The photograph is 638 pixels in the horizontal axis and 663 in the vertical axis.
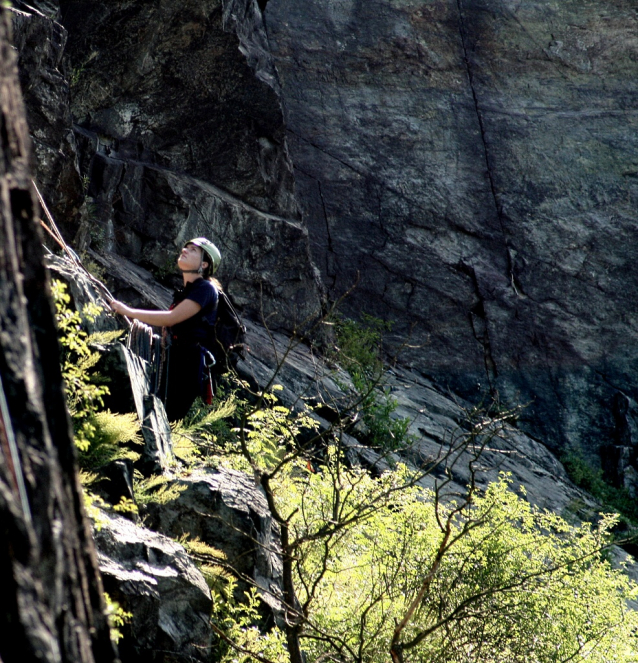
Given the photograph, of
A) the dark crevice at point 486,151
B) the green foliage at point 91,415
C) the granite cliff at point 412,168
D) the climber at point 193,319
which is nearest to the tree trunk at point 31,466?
the green foliage at point 91,415

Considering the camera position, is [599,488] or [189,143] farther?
[599,488]

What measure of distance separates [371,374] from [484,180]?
7.41 meters

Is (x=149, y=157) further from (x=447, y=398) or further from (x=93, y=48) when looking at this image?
(x=447, y=398)

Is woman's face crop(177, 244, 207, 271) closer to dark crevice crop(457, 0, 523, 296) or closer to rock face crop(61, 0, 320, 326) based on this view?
rock face crop(61, 0, 320, 326)

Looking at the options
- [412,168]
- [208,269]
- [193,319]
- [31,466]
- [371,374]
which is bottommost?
[371,374]

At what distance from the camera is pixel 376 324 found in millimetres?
16953

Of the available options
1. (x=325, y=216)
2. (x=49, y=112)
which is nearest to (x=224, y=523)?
(x=49, y=112)

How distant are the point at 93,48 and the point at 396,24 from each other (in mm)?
8261

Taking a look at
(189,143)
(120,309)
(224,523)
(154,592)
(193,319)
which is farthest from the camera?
(189,143)

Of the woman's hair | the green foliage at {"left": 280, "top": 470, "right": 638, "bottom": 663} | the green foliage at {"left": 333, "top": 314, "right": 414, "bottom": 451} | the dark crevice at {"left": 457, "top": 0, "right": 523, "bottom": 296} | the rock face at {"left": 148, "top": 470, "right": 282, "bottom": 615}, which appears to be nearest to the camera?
the rock face at {"left": 148, "top": 470, "right": 282, "bottom": 615}

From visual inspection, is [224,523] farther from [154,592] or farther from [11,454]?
[11,454]

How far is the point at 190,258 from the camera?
18.4 feet

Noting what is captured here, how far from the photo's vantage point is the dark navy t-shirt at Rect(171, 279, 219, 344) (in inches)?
219

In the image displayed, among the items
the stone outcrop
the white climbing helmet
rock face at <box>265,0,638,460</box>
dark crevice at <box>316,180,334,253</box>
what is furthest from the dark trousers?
dark crevice at <box>316,180,334,253</box>
